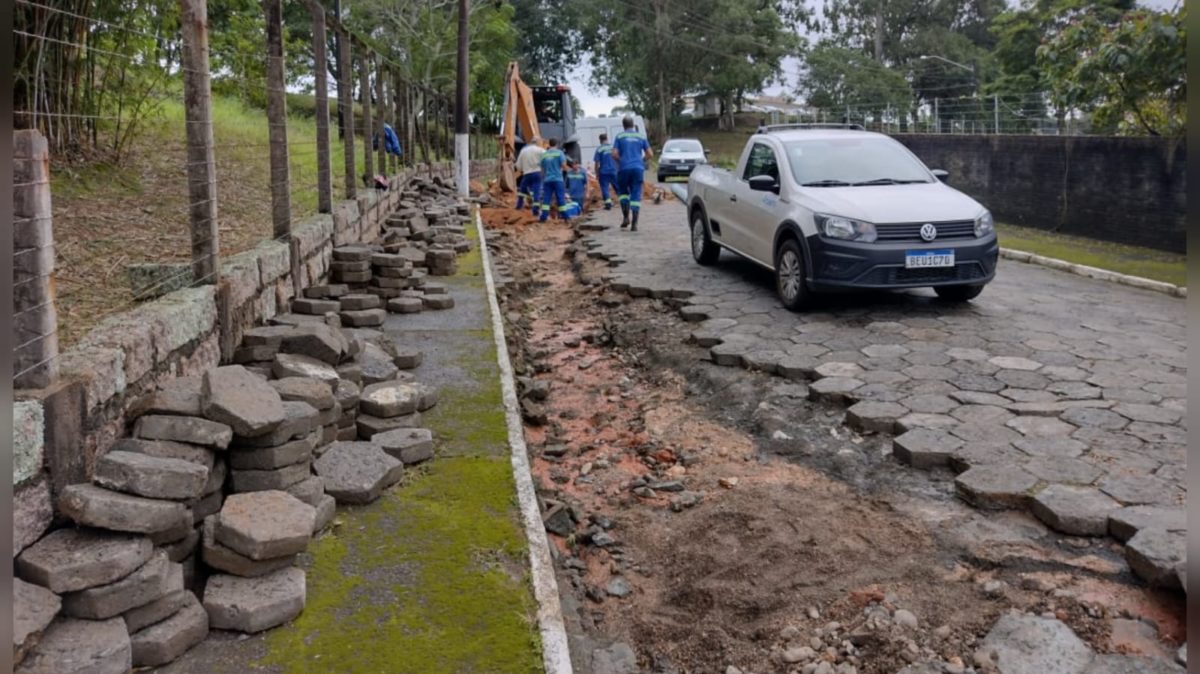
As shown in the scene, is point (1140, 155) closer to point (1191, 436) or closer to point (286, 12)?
point (1191, 436)

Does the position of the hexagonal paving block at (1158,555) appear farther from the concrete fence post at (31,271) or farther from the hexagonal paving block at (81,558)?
the concrete fence post at (31,271)

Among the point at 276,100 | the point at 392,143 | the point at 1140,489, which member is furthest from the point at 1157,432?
the point at 392,143

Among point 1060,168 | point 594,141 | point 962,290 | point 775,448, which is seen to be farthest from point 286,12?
point 775,448

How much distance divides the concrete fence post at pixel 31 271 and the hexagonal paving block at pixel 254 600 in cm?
93

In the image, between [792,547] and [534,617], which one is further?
[792,547]

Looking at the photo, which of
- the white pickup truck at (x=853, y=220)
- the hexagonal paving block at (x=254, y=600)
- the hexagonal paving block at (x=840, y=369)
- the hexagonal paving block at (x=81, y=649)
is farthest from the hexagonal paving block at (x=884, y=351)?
the hexagonal paving block at (x=81, y=649)

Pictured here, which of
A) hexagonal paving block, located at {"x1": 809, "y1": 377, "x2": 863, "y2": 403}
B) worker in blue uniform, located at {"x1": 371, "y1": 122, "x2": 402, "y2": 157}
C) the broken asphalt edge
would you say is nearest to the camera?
hexagonal paving block, located at {"x1": 809, "y1": 377, "x2": 863, "y2": 403}

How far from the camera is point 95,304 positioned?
500 cm

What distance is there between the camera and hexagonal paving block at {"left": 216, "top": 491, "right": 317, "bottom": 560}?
3.46m

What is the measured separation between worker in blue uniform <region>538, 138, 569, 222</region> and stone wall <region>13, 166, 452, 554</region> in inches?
416

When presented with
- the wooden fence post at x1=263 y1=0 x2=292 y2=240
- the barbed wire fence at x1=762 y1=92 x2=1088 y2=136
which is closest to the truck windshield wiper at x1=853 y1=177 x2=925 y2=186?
the wooden fence post at x1=263 y1=0 x2=292 y2=240

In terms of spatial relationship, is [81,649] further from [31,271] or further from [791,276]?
[791,276]

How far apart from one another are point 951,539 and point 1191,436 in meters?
→ 3.68

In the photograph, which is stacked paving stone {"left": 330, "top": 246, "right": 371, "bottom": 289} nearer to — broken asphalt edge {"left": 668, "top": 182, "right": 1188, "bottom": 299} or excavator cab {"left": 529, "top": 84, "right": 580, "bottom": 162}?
broken asphalt edge {"left": 668, "top": 182, "right": 1188, "bottom": 299}
